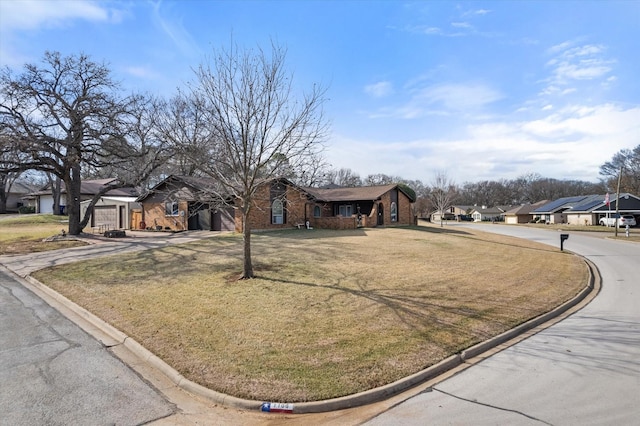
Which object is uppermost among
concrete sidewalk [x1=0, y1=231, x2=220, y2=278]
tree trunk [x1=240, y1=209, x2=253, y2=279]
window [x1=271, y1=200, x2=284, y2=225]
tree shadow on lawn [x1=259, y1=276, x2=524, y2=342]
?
window [x1=271, y1=200, x2=284, y2=225]

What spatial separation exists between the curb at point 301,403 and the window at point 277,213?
17432mm

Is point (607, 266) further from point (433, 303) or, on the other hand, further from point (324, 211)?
point (324, 211)

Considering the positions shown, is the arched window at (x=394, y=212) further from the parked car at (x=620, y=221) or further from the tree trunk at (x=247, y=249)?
the parked car at (x=620, y=221)

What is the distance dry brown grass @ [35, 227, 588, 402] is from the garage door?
67.5 ft

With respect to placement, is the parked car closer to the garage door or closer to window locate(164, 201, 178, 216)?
window locate(164, 201, 178, 216)

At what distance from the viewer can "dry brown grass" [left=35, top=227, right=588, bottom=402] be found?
229 inches

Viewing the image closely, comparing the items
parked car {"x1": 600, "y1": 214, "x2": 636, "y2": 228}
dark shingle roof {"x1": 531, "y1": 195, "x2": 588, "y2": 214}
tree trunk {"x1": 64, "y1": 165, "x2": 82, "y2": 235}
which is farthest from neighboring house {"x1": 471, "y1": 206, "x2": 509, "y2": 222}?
tree trunk {"x1": 64, "y1": 165, "x2": 82, "y2": 235}

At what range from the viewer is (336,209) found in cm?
3572

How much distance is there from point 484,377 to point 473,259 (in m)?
11.3

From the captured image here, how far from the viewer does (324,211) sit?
35.2 meters

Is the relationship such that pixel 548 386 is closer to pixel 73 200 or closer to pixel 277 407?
pixel 277 407

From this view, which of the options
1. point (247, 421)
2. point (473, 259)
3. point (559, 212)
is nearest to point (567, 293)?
point (473, 259)

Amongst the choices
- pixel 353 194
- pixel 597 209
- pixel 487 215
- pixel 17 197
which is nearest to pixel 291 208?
pixel 353 194

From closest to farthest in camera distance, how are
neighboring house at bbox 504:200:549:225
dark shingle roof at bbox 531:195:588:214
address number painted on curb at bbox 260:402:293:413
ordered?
address number painted on curb at bbox 260:402:293:413 < dark shingle roof at bbox 531:195:588:214 < neighboring house at bbox 504:200:549:225
